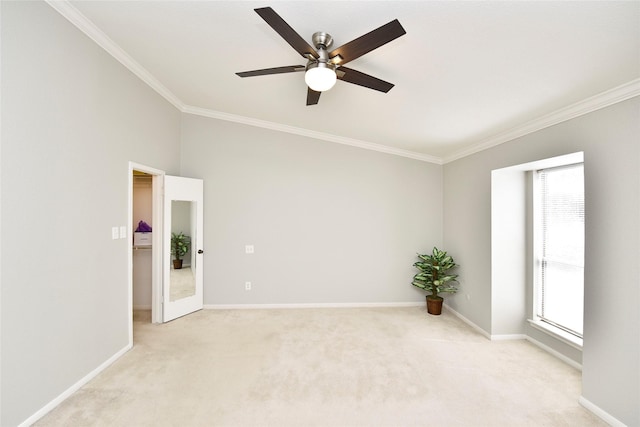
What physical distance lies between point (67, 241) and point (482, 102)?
12.3ft

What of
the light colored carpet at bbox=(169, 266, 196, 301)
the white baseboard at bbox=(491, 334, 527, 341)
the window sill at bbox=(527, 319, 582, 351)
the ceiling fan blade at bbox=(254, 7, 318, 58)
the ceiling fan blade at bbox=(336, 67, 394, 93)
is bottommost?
the white baseboard at bbox=(491, 334, 527, 341)

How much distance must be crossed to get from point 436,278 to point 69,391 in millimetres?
4264

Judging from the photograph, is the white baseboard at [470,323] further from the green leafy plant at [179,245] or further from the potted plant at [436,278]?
the green leafy plant at [179,245]

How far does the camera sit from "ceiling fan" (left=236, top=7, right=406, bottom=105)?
56.6 inches

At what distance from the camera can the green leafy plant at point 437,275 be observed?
4.04 meters

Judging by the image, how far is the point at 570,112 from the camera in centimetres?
234

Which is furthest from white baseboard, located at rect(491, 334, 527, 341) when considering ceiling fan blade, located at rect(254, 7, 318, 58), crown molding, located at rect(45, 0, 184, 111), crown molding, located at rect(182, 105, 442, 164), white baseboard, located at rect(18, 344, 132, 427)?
crown molding, located at rect(45, 0, 184, 111)

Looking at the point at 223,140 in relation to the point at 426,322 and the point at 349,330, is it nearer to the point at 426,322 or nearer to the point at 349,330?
the point at 349,330

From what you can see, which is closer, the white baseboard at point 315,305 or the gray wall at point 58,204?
the gray wall at point 58,204

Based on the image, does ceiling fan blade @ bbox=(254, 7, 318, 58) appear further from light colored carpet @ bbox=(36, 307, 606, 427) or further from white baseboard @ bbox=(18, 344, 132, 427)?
white baseboard @ bbox=(18, 344, 132, 427)

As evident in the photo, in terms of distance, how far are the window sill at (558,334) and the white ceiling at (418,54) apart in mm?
2198

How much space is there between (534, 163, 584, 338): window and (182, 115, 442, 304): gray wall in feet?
5.02

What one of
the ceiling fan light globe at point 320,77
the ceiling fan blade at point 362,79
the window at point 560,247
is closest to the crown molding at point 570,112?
the window at point 560,247

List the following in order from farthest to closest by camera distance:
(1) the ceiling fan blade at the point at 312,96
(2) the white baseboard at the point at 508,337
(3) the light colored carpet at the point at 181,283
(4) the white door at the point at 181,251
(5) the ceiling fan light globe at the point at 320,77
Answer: (3) the light colored carpet at the point at 181,283
(4) the white door at the point at 181,251
(2) the white baseboard at the point at 508,337
(1) the ceiling fan blade at the point at 312,96
(5) the ceiling fan light globe at the point at 320,77
